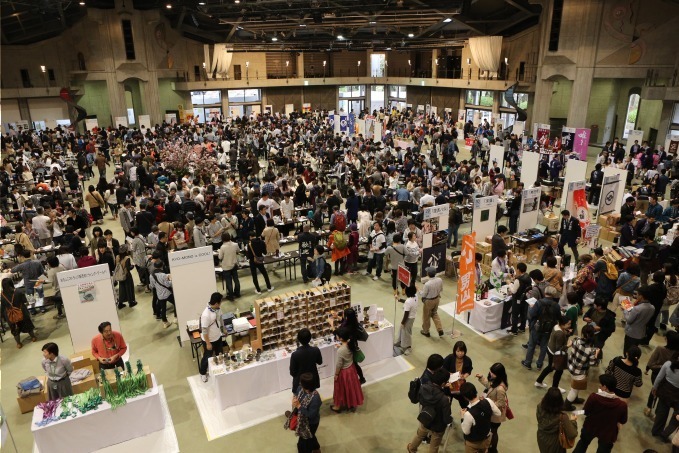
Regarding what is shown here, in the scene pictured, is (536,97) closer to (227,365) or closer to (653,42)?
(653,42)

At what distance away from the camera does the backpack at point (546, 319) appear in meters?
6.85

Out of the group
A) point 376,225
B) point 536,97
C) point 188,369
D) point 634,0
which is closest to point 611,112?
point 536,97

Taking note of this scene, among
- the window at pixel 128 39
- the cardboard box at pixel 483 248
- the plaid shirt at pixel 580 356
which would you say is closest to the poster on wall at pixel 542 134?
the cardboard box at pixel 483 248

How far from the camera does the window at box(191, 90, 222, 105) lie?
36.6 meters

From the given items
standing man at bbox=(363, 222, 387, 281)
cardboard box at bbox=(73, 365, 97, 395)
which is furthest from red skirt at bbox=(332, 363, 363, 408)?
standing man at bbox=(363, 222, 387, 281)

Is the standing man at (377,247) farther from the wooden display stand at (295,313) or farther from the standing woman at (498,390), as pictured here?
the standing woman at (498,390)

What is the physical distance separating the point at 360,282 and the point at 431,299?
2.82m

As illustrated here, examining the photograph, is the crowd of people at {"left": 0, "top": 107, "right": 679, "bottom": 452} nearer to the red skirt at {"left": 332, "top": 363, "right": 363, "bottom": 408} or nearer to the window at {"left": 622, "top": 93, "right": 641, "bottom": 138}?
the red skirt at {"left": 332, "top": 363, "right": 363, "bottom": 408}

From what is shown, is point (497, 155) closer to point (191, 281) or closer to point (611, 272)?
point (611, 272)

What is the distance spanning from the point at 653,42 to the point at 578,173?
11448 millimetres

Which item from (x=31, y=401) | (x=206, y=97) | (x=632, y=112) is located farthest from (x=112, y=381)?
(x=206, y=97)

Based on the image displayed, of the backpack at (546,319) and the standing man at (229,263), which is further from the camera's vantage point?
the standing man at (229,263)

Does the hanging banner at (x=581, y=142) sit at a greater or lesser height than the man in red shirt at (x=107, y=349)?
greater

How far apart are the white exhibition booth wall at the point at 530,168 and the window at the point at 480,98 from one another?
57.1 ft
